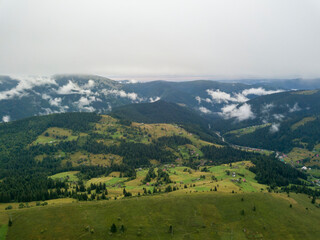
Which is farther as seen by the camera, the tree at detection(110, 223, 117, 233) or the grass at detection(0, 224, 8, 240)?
the tree at detection(110, 223, 117, 233)

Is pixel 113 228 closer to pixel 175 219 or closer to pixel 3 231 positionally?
pixel 175 219

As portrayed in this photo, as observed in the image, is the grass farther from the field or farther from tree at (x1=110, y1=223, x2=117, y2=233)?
tree at (x1=110, y1=223, x2=117, y2=233)

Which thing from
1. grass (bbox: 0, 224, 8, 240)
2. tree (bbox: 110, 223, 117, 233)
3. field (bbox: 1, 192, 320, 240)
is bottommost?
field (bbox: 1, 192, 320, 240)

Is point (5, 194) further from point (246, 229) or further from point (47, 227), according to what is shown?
point (246, 229)

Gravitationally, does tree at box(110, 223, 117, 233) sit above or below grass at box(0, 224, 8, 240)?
below

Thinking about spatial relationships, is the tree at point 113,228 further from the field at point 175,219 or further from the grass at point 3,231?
the grass at point 3,231

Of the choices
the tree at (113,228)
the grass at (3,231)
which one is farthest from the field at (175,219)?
the tree at (113,228)

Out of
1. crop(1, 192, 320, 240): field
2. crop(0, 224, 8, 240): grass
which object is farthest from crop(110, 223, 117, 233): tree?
crop(0, 224, 8, 240): grass

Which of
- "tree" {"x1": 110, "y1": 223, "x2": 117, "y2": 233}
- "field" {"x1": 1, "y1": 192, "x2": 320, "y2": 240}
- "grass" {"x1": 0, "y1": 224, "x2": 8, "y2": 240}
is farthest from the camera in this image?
"tree" {"x1": 110, "y1": 223, "x2": 117, "y2": 233}

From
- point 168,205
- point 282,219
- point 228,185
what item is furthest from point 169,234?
point 228,185
